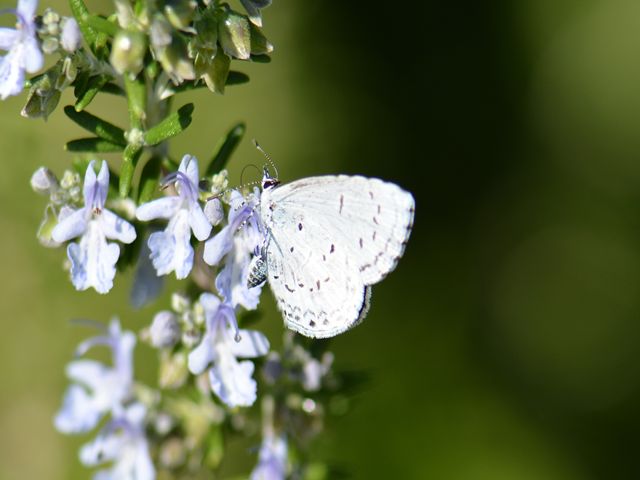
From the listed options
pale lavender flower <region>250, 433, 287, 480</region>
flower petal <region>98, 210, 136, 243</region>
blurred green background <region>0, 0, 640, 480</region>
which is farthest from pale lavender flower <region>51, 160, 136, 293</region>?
blurred green background <region>0, 0, 640, 480</region>

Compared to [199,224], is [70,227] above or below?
below

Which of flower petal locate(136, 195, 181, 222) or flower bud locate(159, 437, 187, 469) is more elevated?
flower petal locate(136, 195, 181, 222)

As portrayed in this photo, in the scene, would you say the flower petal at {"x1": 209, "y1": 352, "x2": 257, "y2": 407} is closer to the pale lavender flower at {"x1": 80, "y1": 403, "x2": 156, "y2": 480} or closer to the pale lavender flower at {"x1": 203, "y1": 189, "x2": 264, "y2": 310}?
the pale lavender flower at {"x1": 203, "y1": 189, "x2": 264, "y2": 310}

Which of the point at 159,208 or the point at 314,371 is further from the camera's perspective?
the point at 314,371

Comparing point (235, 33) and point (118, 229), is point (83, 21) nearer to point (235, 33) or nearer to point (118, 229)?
point (235, 33)

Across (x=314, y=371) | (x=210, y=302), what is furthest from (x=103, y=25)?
(x=314, y=371)

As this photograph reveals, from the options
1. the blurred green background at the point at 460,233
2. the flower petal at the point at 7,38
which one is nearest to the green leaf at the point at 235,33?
the flower petal at the point at 7,38

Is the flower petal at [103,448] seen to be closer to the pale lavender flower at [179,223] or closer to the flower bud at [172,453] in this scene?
the flower bud at [172,453]
